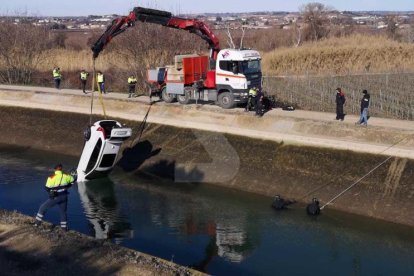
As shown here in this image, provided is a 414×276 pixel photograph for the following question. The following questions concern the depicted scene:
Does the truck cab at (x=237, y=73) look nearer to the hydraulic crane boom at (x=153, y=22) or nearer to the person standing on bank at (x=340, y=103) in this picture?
the hydraulic crane boom at (x=153, y=22)

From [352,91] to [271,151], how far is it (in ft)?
50.4

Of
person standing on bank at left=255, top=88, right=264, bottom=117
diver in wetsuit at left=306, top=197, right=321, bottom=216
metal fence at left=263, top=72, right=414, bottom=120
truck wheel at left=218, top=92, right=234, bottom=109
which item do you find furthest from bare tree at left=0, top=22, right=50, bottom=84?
diver in wetsuit at left=306, top=197, right=321, bottom=216

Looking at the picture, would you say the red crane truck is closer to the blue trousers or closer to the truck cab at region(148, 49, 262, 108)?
the truck cab at region(148, 49, 262, 108)

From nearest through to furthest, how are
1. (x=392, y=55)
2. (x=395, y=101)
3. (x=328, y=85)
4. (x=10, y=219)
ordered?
(x=10, y=219)
(x=395, y=101)
(x=328, y=85)
(x=392, y=55)

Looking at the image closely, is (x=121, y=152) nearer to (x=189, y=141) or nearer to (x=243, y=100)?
(x=189, y=141)

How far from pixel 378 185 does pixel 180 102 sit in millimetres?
13475

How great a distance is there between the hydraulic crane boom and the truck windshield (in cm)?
239

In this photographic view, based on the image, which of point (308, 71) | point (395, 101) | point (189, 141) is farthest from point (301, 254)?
point (308, 71)

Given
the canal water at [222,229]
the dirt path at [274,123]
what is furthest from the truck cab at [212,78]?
the canal water at [222,229]

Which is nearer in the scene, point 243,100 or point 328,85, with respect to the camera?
point 243,100

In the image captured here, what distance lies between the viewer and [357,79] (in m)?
44.2

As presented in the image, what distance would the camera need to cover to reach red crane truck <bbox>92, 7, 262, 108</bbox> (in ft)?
90.1

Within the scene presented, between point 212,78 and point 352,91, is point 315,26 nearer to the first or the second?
point 352,91

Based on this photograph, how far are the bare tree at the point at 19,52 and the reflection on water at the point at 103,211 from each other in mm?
28122
